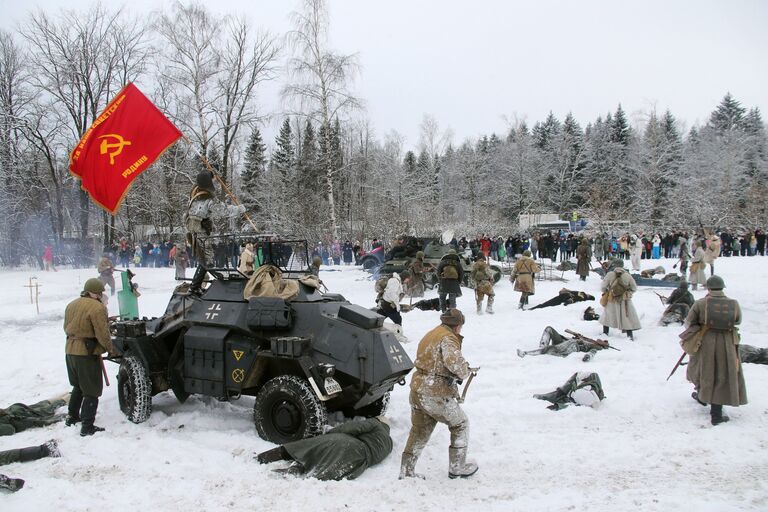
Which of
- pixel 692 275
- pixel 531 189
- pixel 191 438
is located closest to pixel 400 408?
pixel 191 438

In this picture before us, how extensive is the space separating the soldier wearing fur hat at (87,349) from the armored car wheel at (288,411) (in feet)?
6.83

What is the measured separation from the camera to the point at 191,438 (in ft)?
22.2

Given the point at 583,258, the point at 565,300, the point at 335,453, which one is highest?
the point at 583,258

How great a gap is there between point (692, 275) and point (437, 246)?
8543 mm

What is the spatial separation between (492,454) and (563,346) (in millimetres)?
4812

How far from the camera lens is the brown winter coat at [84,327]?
6930 millimetres

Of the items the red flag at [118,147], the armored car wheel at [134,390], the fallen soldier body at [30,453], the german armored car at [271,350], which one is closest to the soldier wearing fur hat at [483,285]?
the german armored car at [271,350]

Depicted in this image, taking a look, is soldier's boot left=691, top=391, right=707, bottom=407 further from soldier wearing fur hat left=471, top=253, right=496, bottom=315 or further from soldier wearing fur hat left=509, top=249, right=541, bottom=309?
soldier wearing fur hat left=509, top=249, right=541, bottom=309

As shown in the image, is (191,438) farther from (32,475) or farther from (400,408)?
(400,408)

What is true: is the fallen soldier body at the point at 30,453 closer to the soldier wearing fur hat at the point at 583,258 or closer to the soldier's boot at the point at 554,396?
the soldier's boot at the point at 554,396

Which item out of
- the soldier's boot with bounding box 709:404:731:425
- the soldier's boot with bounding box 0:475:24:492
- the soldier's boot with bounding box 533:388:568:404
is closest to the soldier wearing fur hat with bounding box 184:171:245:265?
the soldier's boot with bounding box 0:475:24:492

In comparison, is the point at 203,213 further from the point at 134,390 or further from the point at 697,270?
the point at 697,270

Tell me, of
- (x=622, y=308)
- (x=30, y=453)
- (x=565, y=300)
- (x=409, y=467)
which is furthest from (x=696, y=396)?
(x=30, y=453)

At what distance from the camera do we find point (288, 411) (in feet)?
20.9
